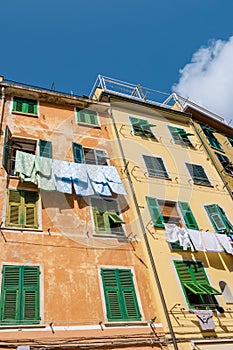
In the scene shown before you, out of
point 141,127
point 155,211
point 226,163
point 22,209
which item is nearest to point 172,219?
point 155,211

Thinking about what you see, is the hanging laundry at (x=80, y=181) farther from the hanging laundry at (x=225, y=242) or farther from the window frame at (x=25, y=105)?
the hanging laundry at (x=225, y=242)

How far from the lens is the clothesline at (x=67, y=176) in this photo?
11.0 meters

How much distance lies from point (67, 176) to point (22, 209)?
2.15m

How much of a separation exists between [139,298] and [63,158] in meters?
6.32

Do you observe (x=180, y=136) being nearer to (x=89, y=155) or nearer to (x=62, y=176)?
(x=89, y=155)

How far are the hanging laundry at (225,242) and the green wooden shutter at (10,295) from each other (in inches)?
301

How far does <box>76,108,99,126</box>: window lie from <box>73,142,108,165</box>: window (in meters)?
2.03

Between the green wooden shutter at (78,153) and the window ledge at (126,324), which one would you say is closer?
the window ledge at (126,324)

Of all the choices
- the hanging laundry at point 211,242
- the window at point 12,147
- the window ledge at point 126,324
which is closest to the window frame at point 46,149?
the window at point 12,147

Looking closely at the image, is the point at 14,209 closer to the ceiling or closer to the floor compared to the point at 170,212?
closer to the floor

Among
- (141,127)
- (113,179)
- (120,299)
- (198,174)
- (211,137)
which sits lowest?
(120,299)

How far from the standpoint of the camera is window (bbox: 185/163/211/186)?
1557 centimetres

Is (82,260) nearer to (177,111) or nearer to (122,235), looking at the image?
(122,235)

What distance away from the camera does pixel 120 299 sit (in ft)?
30.7
